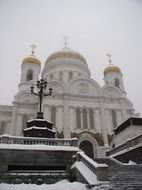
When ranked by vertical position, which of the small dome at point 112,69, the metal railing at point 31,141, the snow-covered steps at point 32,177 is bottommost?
the snow-covered steps at point 32,177

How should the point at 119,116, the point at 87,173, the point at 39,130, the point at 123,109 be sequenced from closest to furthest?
1. the point at 87,173
2. the point at 39,130
3. the point at 119,116
4. the point at 123,109

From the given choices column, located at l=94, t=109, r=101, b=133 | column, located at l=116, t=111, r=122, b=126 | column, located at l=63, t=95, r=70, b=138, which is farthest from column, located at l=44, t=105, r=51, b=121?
column, located at l=116, t=111, r=122, b=126

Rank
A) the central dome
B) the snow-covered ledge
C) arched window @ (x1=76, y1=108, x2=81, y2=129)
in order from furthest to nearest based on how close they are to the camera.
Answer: the central dome → arched window @ (x1=76, y1=108, x2=81, y2=129) → the snow-covered ledge

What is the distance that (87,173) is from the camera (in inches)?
367

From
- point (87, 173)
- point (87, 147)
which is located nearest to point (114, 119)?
point (87, 147)

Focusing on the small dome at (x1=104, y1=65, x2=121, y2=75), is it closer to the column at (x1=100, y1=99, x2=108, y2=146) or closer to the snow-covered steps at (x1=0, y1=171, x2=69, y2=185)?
the column at (x1=100, y1=99, x2=108, y2=146)

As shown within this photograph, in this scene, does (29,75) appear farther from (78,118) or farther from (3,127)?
(78,118)

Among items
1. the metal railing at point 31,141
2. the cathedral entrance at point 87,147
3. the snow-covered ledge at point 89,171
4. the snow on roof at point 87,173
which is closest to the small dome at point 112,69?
the cathedral entrance at point 87,147

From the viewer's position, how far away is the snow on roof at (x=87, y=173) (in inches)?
336

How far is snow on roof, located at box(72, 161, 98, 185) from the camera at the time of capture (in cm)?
852

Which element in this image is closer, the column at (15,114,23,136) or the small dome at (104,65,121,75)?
the column at (15,114,23,136)

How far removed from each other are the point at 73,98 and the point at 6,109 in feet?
33.0

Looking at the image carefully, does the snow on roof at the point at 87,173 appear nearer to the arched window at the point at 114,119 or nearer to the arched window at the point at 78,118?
the arched window at the point at 78,118

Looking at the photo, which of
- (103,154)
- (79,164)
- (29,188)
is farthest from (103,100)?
(29,188)
